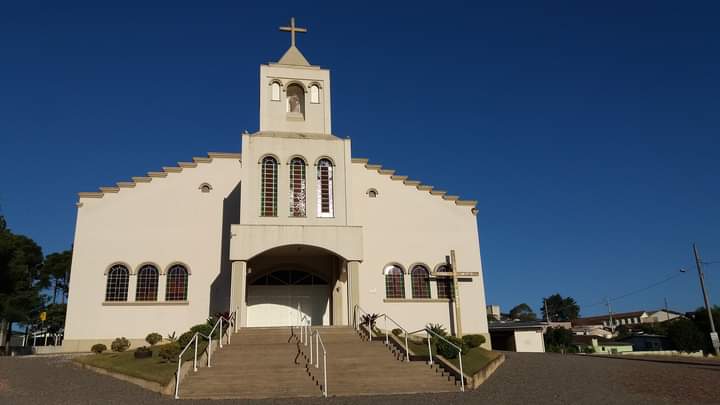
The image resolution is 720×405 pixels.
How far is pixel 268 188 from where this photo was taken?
2442 cm

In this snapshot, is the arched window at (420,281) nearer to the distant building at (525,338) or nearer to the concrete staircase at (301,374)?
the concrete staircase at (301,374)

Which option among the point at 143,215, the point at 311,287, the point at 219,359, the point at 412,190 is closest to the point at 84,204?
the point at 143,215

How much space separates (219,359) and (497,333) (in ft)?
80.3

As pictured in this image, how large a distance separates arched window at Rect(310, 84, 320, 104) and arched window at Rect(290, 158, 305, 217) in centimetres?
389

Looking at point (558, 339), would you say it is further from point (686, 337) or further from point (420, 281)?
point (420, 281)

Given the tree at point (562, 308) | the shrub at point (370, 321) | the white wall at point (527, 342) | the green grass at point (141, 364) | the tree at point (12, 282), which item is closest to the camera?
the green grass at point (141, 364)

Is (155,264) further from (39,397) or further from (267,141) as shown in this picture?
(39,397)

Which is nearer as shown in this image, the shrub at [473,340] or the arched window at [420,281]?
the shrub at [473,340]

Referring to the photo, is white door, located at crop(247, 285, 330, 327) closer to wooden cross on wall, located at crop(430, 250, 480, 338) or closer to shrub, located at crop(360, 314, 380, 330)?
shrub, located at crop(360, 314, 380, 330)

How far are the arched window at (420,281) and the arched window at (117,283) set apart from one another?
1310 centimetres

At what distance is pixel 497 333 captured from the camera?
37.1 metres

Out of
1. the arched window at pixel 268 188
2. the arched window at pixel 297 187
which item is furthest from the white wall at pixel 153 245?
the arched window at pixel 297 187

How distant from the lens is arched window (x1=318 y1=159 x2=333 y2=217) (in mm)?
24625

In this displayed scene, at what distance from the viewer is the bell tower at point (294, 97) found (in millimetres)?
26938
